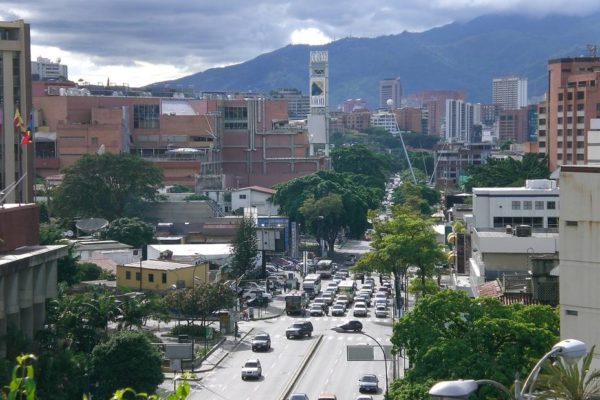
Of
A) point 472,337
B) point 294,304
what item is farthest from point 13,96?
point 472,337

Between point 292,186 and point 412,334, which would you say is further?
point 292,186

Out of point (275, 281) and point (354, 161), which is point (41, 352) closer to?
point (275, 281)

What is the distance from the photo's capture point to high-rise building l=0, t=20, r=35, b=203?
316 ft

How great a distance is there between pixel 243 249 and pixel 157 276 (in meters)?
9.92

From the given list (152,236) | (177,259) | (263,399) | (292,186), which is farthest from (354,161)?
(263,399)

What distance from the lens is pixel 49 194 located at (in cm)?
11544

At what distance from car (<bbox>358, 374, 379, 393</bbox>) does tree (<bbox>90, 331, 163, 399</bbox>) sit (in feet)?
28.4

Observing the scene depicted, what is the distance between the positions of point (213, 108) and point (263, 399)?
101 metres

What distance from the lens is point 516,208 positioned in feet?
239

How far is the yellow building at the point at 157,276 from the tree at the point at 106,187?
101 ft

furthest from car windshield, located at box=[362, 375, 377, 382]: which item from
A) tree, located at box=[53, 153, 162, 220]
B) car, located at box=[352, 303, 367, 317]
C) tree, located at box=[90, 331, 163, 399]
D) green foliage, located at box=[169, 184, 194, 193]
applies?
green foliage, located at box=[169, 184, 194, 193]

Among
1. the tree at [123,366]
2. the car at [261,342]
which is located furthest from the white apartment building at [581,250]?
the car at [261,342]

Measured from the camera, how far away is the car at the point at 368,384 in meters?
53.4

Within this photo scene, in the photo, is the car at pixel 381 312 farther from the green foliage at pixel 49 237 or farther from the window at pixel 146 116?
the window at pixel 146 116
